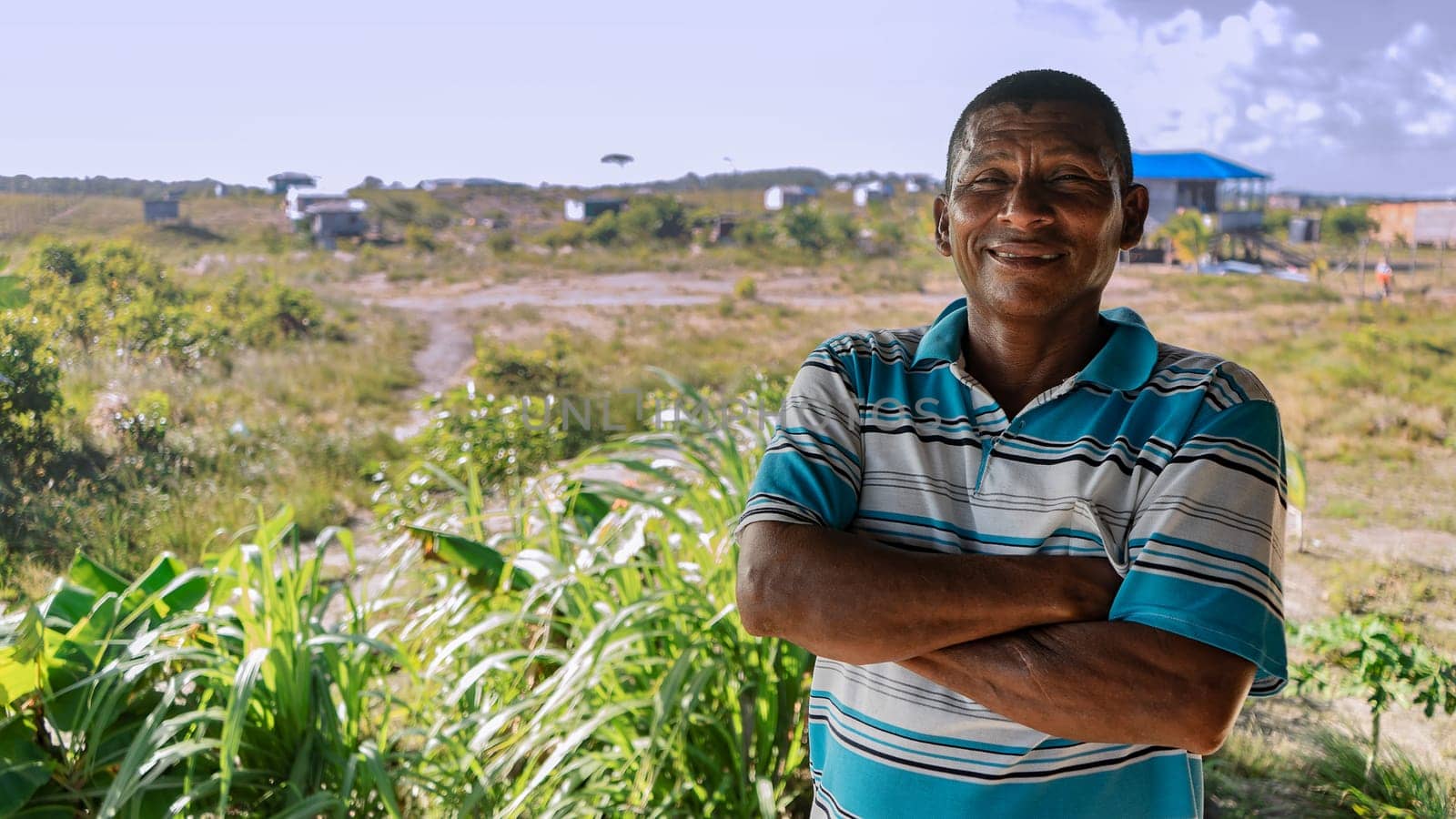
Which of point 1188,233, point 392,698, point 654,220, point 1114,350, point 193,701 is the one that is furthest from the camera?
point 654,220

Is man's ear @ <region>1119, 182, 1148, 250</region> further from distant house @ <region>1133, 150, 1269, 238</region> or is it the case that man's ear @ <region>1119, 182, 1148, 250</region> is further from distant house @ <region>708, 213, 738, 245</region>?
distant house @ <region>708, 213, 738, 245</region>

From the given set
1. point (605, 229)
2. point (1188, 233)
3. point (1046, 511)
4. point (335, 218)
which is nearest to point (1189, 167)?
point (1188, 233)

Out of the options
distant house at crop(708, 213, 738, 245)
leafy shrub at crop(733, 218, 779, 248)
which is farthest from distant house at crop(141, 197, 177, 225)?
leafy shrub at crop(733, 218, 779, 248)

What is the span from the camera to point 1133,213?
0.94m

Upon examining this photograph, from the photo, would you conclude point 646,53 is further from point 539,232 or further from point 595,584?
point 595,584

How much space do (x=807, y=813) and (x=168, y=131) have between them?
91.6 inches

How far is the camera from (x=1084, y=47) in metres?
3.43

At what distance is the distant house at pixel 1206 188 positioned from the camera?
3504mm

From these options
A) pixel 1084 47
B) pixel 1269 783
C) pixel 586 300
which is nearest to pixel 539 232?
pixel 586 300

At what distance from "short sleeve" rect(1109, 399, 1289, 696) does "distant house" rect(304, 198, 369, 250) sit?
9.26 feet

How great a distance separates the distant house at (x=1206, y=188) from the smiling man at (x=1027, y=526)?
2850mm

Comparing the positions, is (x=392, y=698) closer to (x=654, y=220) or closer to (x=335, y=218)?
(x=335, y=218)

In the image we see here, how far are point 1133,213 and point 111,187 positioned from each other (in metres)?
2.64

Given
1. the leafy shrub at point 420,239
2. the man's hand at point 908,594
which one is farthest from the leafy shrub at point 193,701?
the leafy shrub at point 420,239
